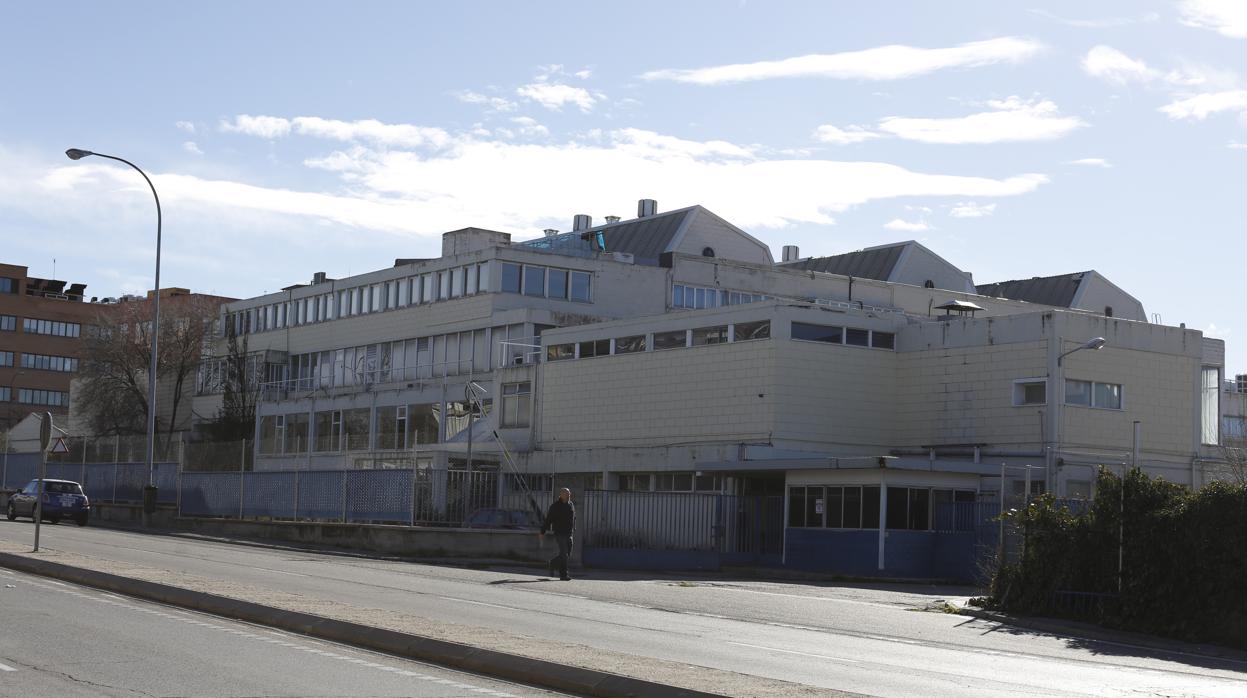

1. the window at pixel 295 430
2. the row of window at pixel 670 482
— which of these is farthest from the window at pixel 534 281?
the row of window at pixel 670 482

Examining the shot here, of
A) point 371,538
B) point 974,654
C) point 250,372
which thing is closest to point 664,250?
point 250,372

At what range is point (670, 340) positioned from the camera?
4997 cm

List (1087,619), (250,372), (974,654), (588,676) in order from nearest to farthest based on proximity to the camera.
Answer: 1. (588,676)
2. (974,654)
3. (1087,619)
4. (250,372)

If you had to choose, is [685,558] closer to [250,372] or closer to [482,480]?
[482,480]

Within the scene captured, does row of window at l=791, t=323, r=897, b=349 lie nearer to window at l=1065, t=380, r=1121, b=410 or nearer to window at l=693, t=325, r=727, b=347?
window at l=693, t=325, r=727, b=347

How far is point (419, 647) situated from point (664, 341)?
36707 millimetres

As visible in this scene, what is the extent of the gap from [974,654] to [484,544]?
69.3ft

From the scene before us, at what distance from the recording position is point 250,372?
8350 centimetres

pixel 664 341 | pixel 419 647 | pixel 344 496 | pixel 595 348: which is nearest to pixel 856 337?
pixel 664 341

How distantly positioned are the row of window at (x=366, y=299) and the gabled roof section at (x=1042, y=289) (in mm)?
32265

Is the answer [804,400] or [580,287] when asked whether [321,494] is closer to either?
[804,400]

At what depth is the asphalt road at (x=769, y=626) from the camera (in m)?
14.1

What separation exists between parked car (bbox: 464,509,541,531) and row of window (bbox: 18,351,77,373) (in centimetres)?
10269

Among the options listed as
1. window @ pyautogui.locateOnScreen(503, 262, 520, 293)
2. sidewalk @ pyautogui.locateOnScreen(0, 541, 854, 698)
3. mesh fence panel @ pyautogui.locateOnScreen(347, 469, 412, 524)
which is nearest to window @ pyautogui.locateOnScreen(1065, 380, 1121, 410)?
mesh fence panel @ pyautogui.locateOnScreen(347, 469, 412, 524)
